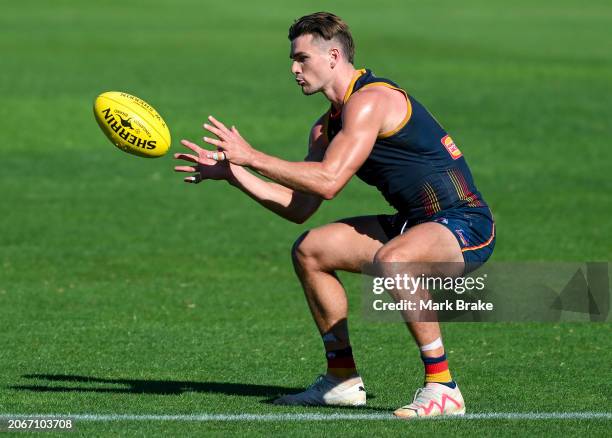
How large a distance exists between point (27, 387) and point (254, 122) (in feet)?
55.3

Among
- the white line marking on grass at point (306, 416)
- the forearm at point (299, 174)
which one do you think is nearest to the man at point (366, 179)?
the forearm at point (299, 174)

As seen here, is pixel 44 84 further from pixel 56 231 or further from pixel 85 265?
pixel 85 265

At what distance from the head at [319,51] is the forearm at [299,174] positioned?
0.61 meters

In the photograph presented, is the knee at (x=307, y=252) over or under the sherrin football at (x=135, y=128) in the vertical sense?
under

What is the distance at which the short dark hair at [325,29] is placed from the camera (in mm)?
7645

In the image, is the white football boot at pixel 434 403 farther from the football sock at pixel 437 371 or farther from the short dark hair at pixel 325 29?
the short dark hair at pixel 325 29

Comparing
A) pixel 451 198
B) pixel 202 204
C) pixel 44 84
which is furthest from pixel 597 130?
pixel 451 198

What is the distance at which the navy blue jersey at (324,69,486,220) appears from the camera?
25.0ft

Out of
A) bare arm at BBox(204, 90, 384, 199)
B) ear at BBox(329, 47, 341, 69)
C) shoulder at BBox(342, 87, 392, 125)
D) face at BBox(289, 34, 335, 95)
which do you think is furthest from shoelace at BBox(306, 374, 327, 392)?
ear at BBox(329, 47, 341, 69)

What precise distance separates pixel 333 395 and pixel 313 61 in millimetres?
1935

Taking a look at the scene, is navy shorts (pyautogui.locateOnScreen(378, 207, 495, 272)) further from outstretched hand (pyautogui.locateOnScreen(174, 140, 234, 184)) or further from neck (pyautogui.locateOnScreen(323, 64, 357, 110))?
outstretched hand (pyautogui.locateOnScreen(174, 140, 234, 184))

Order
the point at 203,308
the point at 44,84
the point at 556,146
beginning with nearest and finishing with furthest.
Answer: the point at 203,308 → the point at 556,146 → the point at 44,84

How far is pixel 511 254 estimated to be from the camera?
14164 millimetres

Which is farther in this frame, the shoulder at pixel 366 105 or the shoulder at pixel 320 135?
the shoulder at pixel 320 135
